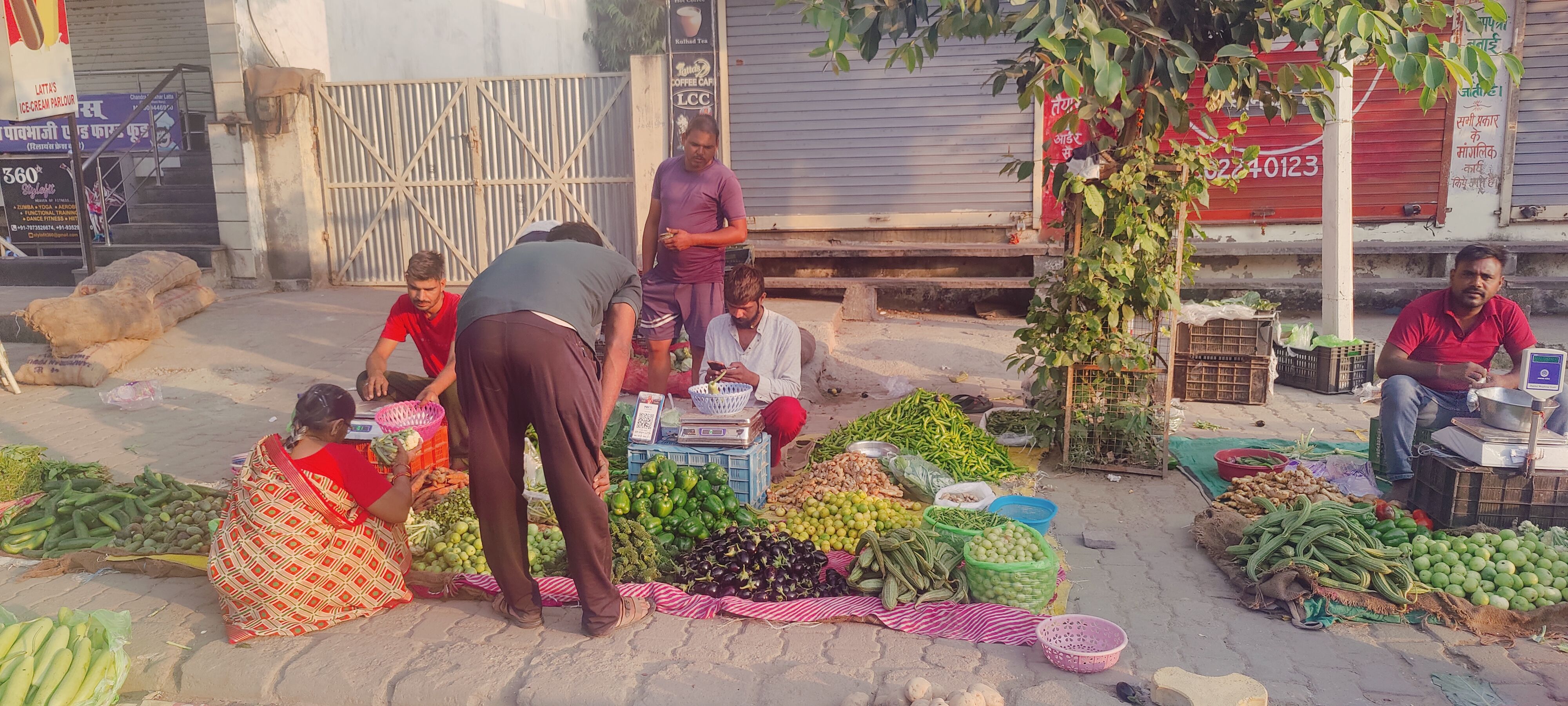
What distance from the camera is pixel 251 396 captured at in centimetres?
822

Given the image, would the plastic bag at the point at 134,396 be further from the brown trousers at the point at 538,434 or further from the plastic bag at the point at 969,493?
the plastic bag at the point at 969,493

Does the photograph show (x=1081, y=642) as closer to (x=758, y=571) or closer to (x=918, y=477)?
(x=758, y=571)

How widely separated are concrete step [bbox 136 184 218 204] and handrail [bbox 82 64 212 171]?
72cm

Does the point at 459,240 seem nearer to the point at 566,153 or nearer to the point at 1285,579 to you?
the point at 566,153

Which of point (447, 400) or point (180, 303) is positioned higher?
point (180, 303)

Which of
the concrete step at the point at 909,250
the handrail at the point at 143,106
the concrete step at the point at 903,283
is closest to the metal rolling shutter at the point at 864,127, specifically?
the concrete step at the point at 909,250

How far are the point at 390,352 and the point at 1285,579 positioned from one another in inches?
199

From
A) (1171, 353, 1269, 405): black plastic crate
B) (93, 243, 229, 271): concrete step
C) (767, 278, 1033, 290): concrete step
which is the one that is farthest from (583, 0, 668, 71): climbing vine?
(1171, 353, 1269, 405): black plastic crate

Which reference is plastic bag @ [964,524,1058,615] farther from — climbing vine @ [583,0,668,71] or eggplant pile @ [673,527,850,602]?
climbing vine @ [583,0,668,71]

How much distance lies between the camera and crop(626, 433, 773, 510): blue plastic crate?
5211 millimetres

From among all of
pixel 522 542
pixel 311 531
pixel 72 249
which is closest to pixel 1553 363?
pixel 522 542

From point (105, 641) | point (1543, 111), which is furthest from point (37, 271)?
point (1543, 111)

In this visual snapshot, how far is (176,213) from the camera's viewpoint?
12.5 metres

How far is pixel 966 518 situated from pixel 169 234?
11.7m
